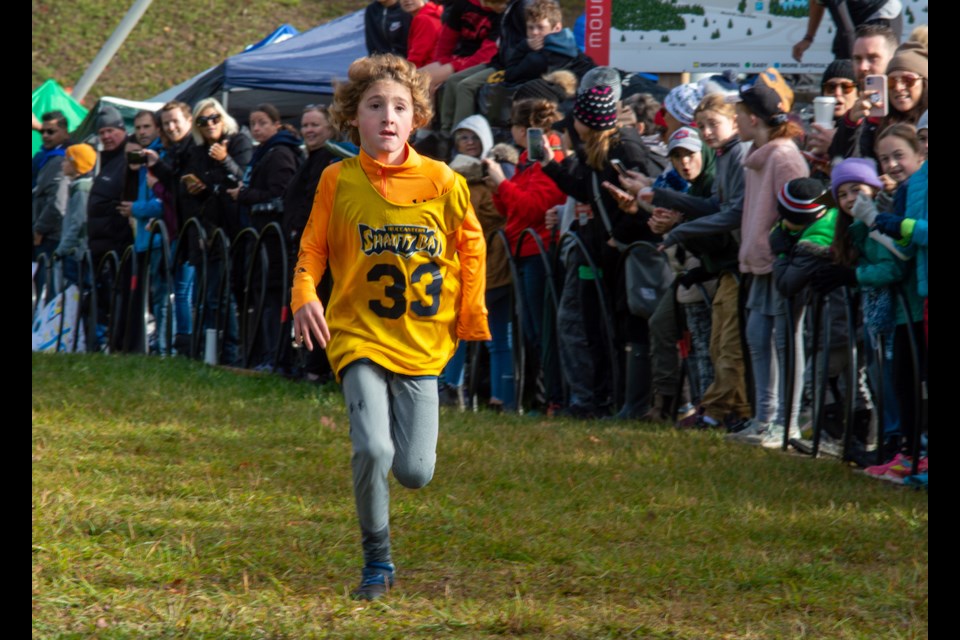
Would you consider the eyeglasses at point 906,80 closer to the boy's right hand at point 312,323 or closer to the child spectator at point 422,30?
the boy's right hand at point 312,323

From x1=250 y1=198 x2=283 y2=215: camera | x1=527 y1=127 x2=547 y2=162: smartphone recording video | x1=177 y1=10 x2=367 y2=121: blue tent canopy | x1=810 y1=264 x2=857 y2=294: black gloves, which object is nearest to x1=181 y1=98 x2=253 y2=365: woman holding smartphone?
x1=250 y1=198 x2=283 y2=215: camera

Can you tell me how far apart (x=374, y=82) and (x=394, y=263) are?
2.37 ft

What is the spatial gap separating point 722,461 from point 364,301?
321cm

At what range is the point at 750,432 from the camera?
8.87 m

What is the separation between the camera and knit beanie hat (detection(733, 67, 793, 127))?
8.90m

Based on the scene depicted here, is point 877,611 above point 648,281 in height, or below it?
below

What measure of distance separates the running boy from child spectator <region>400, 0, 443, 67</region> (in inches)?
328

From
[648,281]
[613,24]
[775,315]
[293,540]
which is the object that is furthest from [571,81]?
[293,540]

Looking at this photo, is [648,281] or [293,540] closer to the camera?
[293,540]

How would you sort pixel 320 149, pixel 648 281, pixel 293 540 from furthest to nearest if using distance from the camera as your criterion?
pixel 320 149, pixel 648 281, pixel 293 540

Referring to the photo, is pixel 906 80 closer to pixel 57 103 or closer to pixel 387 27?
pixel 387 27

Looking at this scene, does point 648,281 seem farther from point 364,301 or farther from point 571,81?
point 364,301

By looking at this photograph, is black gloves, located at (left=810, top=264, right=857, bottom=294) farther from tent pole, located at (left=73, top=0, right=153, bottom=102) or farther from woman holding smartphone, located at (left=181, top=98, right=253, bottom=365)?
tent pole, located at (left=73, top=0, right=153, bottom=102)

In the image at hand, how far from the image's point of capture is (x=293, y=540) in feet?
21.3
